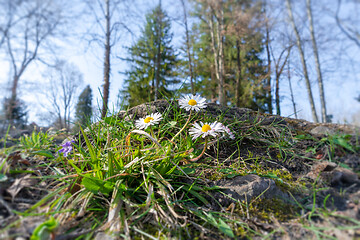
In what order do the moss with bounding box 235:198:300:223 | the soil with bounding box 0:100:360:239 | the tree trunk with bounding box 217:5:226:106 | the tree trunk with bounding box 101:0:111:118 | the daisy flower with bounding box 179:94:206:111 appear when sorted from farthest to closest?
the tree trunk with bounding box 217:5:226:106 → the tree trunk with bounding box 101:0:111:118 → the daisy flower with bounding box 179:94:206:111 → the moss with bounding box 235:198:300:223 → the soil with bounding box 0:100:360:239

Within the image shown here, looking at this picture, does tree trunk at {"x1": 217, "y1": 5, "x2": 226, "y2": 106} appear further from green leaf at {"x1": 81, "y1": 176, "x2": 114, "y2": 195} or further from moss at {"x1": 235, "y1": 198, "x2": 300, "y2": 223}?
green leaf at {"x1": 81, "y1": 176, "x2": 114, "y2": 195}

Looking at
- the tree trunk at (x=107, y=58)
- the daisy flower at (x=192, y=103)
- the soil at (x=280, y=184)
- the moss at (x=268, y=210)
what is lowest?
the moss at (x=268, y=210)

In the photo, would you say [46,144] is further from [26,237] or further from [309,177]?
[309,177]

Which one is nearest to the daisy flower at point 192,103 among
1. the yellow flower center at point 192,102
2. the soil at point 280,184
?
the yellow flower center at point 192,102

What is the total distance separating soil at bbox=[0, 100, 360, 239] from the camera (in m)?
0.85

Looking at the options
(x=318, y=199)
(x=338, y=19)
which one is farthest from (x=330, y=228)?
(x=338, y=19)

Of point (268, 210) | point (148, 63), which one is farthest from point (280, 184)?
point (148, 63)

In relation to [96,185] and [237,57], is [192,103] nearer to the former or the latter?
[96,185]

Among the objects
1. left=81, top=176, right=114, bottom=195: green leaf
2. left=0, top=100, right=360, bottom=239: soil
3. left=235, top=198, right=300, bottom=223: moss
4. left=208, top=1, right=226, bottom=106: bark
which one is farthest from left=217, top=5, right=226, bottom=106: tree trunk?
left=81, top=176, right=114, bottom=195: green leaf

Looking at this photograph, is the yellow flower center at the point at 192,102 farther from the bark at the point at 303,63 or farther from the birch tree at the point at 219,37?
the bark at the point at 303,63

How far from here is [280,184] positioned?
124 cm

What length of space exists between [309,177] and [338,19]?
11.6 m

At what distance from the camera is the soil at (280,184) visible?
0.85 m

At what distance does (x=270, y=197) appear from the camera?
3.84 ft
